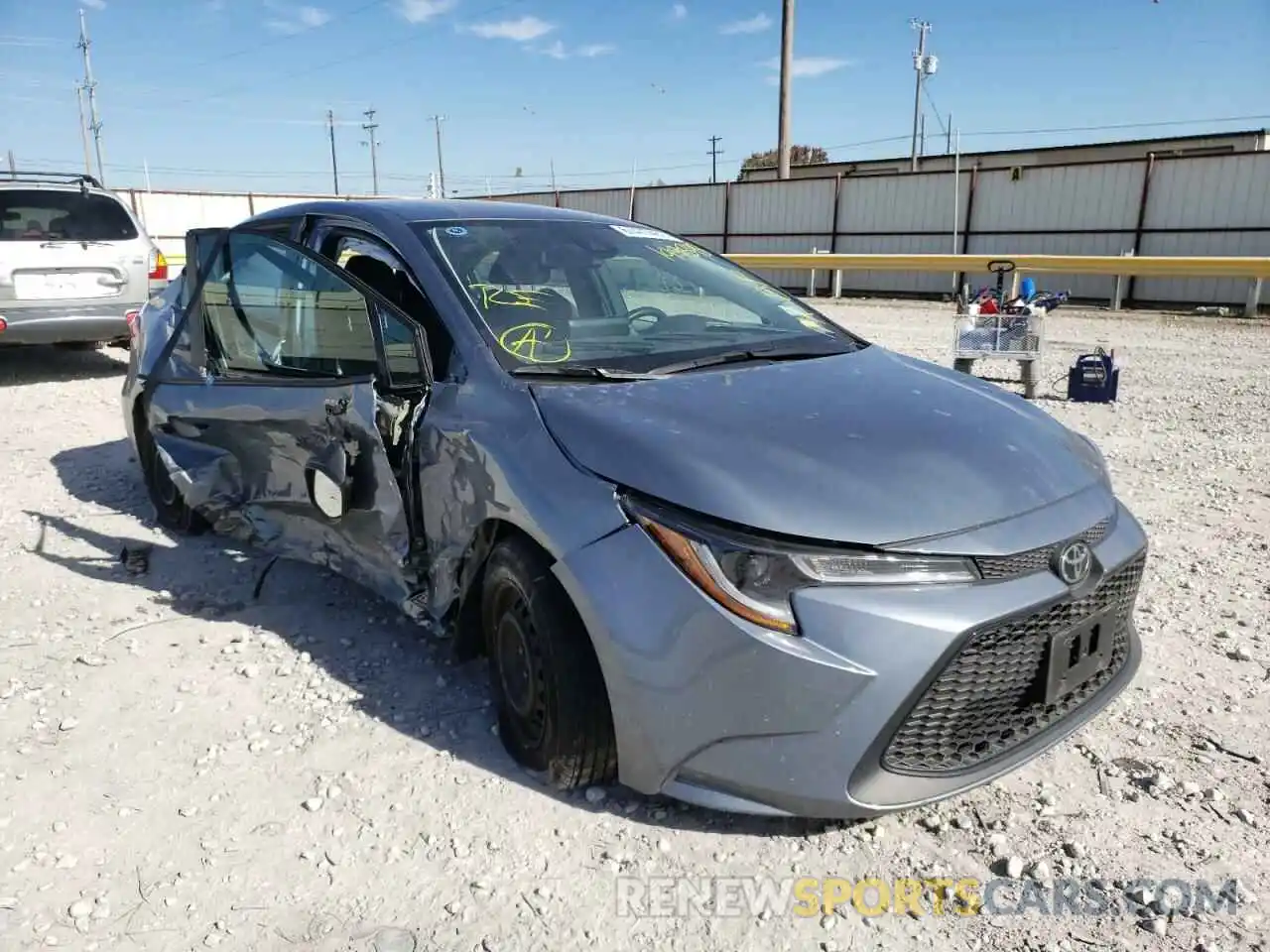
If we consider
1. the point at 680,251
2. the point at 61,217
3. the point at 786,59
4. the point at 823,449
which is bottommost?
the point at 823,449

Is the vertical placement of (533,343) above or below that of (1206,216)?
below

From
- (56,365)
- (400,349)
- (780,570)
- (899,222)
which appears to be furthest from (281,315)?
(899,222)

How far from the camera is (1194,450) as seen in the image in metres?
6.00

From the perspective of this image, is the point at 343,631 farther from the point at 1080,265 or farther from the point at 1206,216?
the point at 1206,216

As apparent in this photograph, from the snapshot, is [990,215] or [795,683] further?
[990,215]

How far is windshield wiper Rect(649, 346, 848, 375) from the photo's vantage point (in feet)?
9.04

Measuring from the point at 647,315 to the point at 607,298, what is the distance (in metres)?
0.17

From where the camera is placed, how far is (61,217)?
26.4 feet

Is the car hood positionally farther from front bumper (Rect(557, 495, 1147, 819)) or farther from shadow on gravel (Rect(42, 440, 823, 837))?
shadow on gravel (Rect(42, 440, 823, 837))

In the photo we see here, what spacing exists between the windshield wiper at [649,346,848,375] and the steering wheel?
0.34 meters

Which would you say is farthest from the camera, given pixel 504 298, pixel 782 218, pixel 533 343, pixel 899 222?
pixel 782 218

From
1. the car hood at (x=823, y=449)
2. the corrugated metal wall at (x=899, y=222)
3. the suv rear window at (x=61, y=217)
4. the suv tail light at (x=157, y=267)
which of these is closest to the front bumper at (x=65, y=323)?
the suv tail light at (x=157, y=267)

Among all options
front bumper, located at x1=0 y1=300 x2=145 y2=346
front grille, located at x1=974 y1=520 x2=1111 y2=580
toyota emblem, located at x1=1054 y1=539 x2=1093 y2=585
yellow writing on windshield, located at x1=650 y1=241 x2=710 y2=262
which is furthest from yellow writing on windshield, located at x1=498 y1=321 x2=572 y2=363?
front bumper, located at x1=0 y1=300 x2=145 y2=346

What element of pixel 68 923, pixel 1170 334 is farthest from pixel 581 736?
pixel 1170 334
